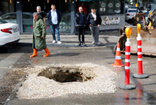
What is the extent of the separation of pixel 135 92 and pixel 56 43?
8054 mm

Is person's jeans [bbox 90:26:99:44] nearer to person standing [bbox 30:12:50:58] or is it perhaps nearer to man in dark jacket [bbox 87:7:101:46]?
man in dark jacket [bbox 87:7:101:46]

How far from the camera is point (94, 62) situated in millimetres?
9828

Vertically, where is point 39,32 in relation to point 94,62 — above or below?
above

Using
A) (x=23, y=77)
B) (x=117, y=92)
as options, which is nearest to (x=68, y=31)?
(x=23, y=77)

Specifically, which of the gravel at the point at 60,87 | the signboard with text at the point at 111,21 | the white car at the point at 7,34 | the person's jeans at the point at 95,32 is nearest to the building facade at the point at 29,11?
the signboard with text at the point at 111,21

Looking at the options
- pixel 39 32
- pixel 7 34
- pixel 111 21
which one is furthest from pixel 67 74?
pixel 111 21

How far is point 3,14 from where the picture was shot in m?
17.6

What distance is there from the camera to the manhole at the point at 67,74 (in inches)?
305

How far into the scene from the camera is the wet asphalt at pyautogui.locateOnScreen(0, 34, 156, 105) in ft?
19.0

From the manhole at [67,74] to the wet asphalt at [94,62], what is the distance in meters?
0.86

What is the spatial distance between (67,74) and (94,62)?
1.82 m

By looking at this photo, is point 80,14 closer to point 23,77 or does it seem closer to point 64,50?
point 64,50

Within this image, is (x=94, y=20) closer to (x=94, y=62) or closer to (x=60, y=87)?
(x=94, y=62)

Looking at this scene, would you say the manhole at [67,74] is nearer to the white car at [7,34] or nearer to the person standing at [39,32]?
the person standing at [39,32]
